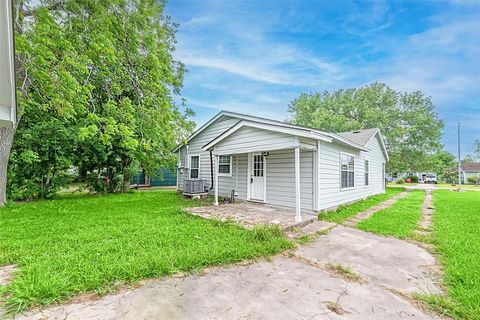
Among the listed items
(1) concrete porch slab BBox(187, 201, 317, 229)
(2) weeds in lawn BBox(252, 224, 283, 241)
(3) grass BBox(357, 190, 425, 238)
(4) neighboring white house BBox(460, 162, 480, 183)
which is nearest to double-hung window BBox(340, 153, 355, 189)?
(3) grass BBox(357, 190, 425, 238)

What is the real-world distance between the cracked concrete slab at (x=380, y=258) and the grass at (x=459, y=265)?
8.2 inches

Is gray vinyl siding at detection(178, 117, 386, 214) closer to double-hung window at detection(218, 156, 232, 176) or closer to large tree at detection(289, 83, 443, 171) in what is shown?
double-hung window at detection(218, 156, 232, 176)

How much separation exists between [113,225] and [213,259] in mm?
3271

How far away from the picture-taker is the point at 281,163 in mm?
7852

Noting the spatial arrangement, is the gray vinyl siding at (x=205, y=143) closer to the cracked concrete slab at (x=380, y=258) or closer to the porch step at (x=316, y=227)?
the porch step at (x=316, y=227)

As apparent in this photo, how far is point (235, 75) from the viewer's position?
13195 mm

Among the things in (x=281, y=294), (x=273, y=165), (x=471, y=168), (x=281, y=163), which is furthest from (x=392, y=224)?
(x=471, y=168)

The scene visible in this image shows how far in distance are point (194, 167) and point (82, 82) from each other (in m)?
6.27

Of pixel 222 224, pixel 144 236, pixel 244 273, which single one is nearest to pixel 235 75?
pixel 222 224

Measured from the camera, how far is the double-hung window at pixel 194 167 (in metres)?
11.9

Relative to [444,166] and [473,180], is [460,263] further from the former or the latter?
[444,166]

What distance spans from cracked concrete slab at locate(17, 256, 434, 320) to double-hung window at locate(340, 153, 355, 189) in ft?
21.0

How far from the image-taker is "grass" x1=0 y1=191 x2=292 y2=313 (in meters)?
2.60

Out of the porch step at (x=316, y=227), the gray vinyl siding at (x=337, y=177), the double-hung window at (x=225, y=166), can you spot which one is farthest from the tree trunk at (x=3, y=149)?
the gray vinyl siding at (x=337, y=177)
